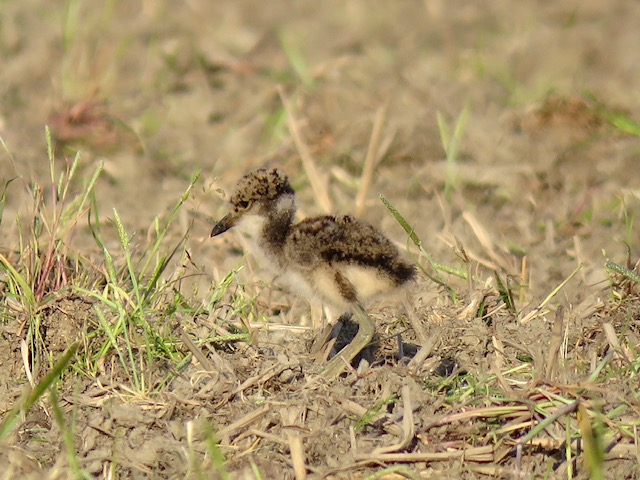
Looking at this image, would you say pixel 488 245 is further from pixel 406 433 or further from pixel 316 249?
pixel 406 433

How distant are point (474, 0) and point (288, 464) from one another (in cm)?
564

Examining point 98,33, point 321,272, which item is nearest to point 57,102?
point 98,33

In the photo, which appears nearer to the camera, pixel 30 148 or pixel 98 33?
pixel 30 148

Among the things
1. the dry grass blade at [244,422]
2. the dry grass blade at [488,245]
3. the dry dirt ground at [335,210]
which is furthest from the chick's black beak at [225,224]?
the dry grass blade at [488,245]

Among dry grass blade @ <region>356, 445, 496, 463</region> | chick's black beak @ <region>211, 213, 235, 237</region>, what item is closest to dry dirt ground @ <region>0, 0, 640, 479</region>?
dry grass blade @ <region>356, 445, 496, 463</region>

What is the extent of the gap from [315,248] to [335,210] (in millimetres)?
1655

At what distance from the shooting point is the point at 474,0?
8.31 meters

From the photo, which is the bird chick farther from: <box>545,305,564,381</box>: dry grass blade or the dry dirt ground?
<box>545,305,564,381</box>: dry grass blade

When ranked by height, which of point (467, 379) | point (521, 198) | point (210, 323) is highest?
point (210, 323)

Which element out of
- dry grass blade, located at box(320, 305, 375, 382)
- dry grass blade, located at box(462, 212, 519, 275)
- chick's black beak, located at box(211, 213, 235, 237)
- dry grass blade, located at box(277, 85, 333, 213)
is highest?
chick's black beak, located at box(211, 213, 235, 237)

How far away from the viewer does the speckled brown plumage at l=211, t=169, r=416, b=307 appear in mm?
3797

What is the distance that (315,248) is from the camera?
12.8 ft

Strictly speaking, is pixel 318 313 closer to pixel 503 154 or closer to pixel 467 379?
pixel 467 379

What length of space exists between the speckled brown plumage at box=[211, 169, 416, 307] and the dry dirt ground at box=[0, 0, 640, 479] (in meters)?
0.22
